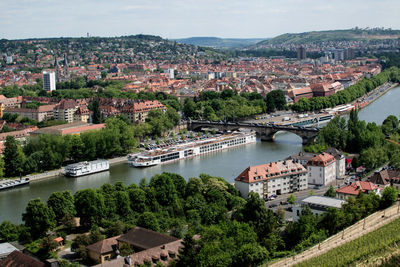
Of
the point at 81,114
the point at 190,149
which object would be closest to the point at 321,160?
the point at 190,149

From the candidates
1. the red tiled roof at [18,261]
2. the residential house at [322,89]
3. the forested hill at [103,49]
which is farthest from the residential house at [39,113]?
the forested hill at [103,49]

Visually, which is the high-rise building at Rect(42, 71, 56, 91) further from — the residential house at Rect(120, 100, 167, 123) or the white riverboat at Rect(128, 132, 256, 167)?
the white riverboat at Rect(128, 132, 256, 167)

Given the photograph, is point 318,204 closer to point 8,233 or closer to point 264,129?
point 8,233

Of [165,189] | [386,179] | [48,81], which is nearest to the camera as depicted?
[165,189]

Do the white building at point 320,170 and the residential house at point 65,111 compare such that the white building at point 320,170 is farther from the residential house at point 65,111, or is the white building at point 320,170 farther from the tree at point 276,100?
the tree at point 276,100

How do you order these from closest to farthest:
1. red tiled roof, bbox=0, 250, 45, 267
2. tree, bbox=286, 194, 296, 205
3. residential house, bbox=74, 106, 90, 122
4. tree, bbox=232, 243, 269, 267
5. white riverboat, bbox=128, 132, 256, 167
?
1. red tiled roof, bbox=0, 250, 45, 267
2. tree, bbox=232, 243, 269, 267
3. tree, bbox=286, 194, 296, 205
4. white riverboat, bbox=128, 132, 256, 167
5. residential house, bbox=74, 106, 90, 122

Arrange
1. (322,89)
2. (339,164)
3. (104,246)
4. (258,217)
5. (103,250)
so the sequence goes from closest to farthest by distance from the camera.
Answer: (103,250), (104,246), (258,217), (339,164), (322,89)

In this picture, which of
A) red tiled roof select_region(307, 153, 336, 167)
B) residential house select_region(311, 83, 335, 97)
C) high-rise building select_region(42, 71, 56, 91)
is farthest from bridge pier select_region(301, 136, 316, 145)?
high-rise building select_region(42, 71, 56, 91)
